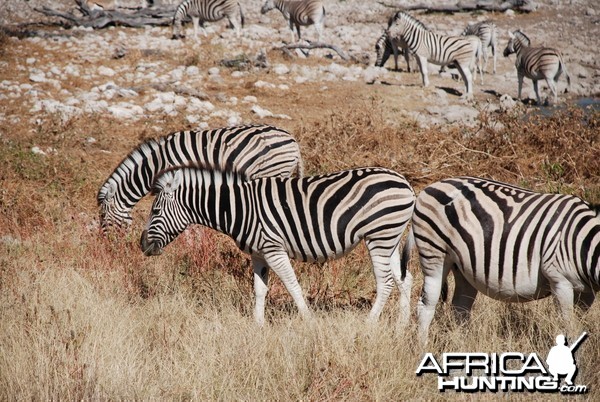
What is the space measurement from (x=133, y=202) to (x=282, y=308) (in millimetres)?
2377

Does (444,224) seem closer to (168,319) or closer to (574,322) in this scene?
(574,322)

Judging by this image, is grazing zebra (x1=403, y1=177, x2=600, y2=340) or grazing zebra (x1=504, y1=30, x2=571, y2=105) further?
grazing zebra (x1=504, y1=30, x2=571, y2=105)

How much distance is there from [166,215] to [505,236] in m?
2.57

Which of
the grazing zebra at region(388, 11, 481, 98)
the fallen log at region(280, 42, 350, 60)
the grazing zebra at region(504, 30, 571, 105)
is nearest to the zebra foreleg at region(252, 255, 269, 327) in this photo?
the grazing zebra at region(388, 11, 481, 98)

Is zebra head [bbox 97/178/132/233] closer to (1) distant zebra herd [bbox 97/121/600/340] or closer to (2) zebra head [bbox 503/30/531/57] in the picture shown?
(1) distant zebra herd [bbox 97/121/600/340]

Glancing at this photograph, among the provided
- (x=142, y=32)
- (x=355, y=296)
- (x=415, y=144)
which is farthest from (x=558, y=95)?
(x=355, y=296)

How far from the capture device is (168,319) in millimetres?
5402

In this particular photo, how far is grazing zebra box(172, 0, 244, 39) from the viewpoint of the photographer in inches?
747

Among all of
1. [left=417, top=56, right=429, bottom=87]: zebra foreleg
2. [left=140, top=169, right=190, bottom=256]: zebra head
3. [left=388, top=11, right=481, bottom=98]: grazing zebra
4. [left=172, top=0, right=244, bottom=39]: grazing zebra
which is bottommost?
[left=140, top=169, right=190, bottom=256]: zebra head

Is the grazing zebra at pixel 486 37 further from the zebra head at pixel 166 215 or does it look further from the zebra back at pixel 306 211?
the zebra head at pixel 166 215

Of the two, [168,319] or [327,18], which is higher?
[327,18]

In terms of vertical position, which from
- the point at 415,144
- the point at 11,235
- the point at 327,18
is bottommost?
the point at 11,235

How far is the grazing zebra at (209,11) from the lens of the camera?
1898cm

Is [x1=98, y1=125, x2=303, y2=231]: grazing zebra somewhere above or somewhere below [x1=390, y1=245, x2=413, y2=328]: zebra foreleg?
above
